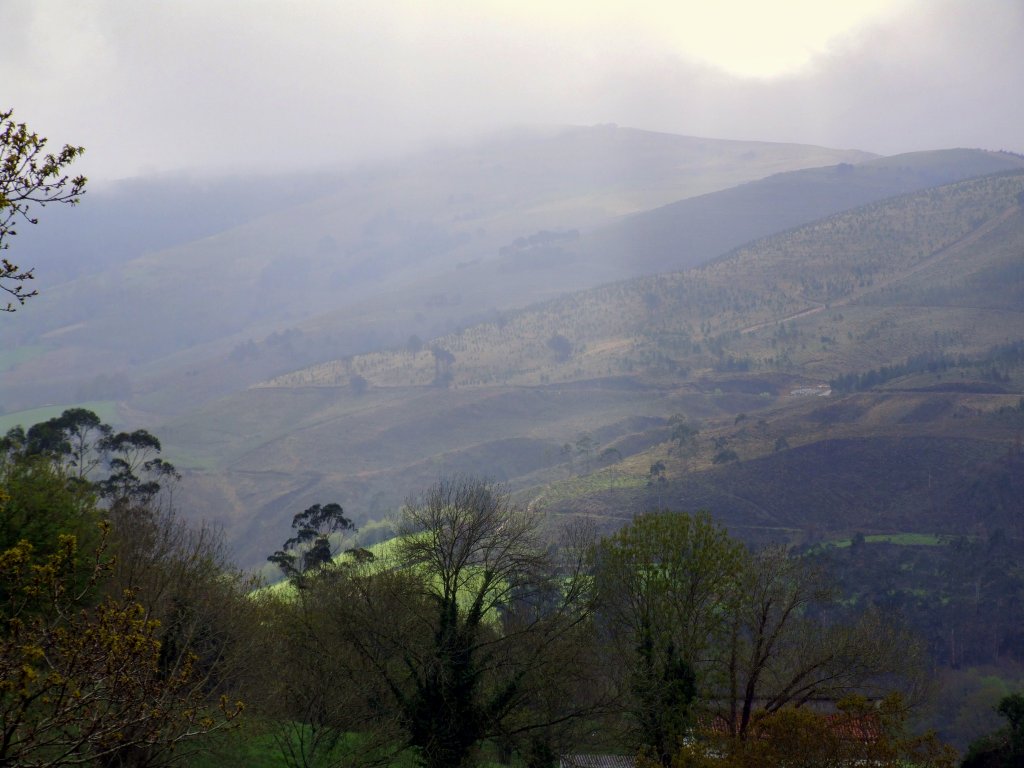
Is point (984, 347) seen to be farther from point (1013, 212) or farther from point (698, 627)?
point (698, 627)

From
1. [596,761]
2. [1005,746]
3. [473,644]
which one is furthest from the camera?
[1005,746]

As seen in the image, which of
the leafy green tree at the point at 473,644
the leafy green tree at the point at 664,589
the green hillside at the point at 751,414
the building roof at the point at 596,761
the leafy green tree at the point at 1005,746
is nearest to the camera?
the leafy green tree at the point at 473,644

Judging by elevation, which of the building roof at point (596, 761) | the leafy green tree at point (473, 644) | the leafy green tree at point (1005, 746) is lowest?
the leafy green tree at point (1005, 746)

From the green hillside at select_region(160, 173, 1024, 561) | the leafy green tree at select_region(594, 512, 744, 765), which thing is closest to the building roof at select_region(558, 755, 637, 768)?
A: the leafy green tree at select_region(594, 512, 744, 765)

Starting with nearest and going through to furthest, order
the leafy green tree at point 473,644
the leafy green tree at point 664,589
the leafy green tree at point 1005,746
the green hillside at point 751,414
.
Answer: the leafy green tree at point 473,644, the leafy green tree at point 664,589, the leafy green tree at point 1005,746, the green hillside at point 751,414

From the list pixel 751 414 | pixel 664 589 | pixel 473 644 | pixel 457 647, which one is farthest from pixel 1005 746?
pixel 751 414

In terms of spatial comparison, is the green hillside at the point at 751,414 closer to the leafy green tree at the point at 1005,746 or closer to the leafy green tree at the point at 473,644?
the leafy green tree at the point at 1005,746

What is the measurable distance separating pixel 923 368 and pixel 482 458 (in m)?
69.9

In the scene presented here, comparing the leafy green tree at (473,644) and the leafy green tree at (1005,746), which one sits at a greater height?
the leafy green tree at (473,644)

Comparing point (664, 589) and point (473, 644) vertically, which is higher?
point (664, 589)

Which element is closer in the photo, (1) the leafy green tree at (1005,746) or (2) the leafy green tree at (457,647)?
(2) the leafy green tree at (457,647)

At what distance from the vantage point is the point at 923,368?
5399 inches

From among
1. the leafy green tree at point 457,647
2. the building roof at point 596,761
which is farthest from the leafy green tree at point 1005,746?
the leafy green tree at point 457,647

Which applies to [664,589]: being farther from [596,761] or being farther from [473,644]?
[473,644]
